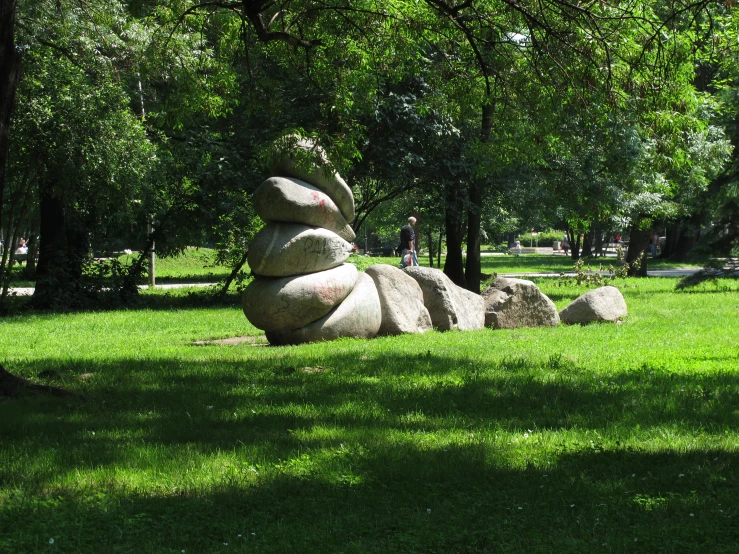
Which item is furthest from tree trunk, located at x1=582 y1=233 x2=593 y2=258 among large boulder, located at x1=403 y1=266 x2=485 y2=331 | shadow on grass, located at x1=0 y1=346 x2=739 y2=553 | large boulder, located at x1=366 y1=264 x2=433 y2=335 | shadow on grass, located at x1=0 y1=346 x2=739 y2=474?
shadow on grass, located at x1=0 y1=346 x2=739 y2=553

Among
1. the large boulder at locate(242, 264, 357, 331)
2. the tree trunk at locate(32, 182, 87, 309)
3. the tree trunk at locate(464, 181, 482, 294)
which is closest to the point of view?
the large boulder at locate(242, 264, 357, 331)

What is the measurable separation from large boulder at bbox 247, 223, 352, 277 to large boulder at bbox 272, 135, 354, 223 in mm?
764

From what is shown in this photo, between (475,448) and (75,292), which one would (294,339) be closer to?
(475,448)

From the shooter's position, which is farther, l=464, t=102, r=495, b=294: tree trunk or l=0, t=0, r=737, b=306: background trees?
l=464, t=102, r=495, b=294: tree trunk

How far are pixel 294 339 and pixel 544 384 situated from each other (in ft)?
16.4

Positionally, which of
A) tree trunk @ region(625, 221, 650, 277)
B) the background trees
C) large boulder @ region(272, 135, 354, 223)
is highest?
the background trees

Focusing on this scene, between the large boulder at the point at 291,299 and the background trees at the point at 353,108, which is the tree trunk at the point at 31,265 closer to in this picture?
the background trees at the point at 353,108

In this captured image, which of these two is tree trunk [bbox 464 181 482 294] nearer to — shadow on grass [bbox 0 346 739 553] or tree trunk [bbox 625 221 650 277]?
tree trunk [bbox 625 221 650 277]

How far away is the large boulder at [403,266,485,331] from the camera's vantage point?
1484 cm

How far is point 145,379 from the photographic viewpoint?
371 inches

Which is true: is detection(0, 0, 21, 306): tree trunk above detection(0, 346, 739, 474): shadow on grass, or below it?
above

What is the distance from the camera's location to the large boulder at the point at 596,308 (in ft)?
51.2

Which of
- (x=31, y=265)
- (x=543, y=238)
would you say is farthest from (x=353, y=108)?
(x=543, y=238)

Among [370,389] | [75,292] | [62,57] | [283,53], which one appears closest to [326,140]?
[283,53]
